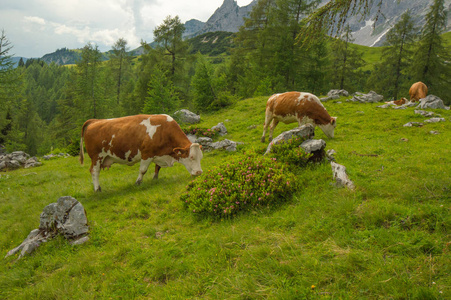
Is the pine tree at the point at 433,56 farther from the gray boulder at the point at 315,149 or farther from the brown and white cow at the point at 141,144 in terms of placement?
the brown and white cow at the point at 141,144

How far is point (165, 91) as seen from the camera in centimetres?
2211

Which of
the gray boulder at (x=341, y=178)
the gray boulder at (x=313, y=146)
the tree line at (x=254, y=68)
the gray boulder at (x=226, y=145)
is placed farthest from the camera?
the tree line at (x=254, y=68)

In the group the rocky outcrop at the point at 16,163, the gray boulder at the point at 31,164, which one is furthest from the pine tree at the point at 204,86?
the rocky outcrop at the point at 16,163

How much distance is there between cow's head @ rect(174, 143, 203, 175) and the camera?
28.1ft

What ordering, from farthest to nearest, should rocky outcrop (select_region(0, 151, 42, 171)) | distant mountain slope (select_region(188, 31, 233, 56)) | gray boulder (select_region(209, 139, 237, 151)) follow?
distant mountain slope (select_region(188, 31, 233, 56))
rocky outcrop (select_region(0, 151, 42, 171))
gray boulder (select_region(209, 139, 237, 151))

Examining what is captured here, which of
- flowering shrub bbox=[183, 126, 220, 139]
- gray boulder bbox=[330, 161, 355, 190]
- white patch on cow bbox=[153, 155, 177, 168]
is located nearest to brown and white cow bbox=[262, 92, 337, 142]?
gray boulder bbox=[330, 161, 355, 190]

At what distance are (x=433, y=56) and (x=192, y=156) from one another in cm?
3870

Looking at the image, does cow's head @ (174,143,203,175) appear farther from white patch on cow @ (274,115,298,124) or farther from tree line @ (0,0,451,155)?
tree line @ (0,0,451,155)

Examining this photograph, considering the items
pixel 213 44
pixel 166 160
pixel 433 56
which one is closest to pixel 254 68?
pixel 433 56

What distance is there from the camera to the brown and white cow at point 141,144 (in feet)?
28.7

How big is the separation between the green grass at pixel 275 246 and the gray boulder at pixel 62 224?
26cm

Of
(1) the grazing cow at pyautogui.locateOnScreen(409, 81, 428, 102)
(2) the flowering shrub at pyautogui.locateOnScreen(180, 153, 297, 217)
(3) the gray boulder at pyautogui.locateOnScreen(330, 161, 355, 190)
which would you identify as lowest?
(2) the flowering shrub at pyautogui.locateOnScreen(180, 153, 297, 217)

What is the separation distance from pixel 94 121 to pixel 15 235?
504 cm

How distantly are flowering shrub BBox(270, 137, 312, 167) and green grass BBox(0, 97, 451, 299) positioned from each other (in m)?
0.49
